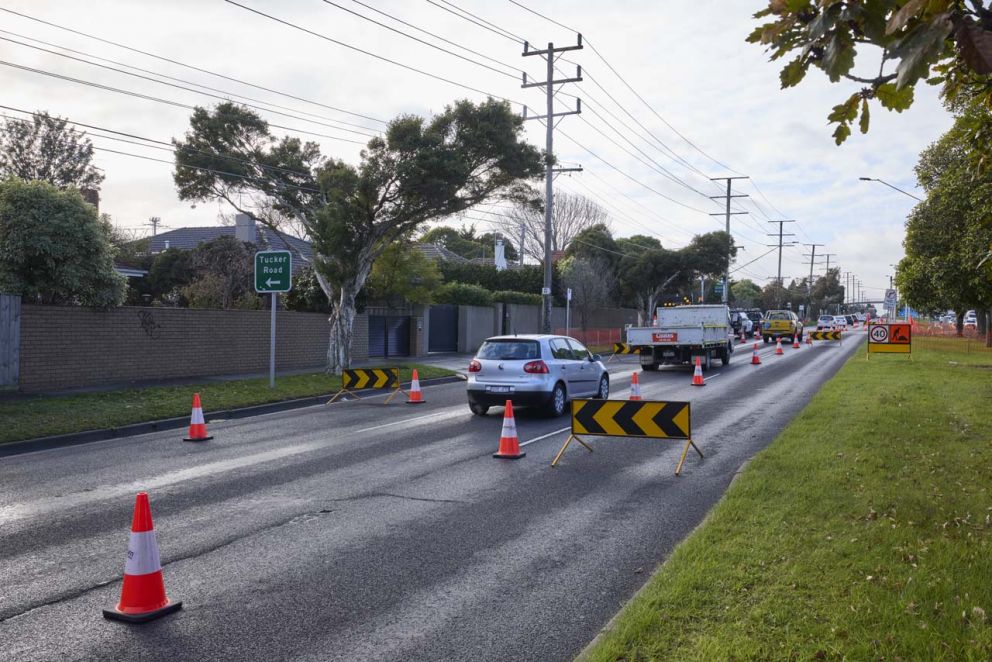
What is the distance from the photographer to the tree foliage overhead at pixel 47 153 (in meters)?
33.6

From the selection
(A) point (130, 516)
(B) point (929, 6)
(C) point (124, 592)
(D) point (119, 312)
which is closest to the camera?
(B) point (929, 6)

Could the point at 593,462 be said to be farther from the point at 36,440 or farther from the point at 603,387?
the point at 36,440

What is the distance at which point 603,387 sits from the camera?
16812 mm

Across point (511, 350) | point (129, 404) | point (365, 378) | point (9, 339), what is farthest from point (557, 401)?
point (9, 339)

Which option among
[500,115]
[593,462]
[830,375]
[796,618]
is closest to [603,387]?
[593,462]

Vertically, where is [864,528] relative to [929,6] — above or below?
below

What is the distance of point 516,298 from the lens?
40.9 metres

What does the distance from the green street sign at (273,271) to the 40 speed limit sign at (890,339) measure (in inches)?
767

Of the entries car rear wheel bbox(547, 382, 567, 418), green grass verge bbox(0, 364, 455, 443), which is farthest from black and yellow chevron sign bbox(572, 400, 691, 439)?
green grass verge bbox(0, 364, 455, 443)

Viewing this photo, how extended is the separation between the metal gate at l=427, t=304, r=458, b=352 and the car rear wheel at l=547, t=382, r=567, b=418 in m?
18.3

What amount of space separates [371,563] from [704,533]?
2546mm

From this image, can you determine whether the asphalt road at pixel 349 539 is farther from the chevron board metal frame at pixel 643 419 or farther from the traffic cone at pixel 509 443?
the chevron board metal frame at pixel 643 419

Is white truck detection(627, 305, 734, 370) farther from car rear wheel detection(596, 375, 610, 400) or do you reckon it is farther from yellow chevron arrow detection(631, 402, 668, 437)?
yellow chevron arrow detection(631, 402, 668, 437)

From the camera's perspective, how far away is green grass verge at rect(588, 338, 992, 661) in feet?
13.5
